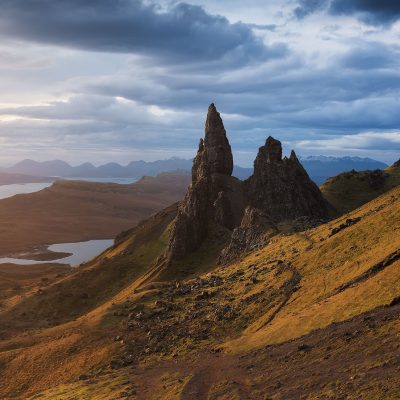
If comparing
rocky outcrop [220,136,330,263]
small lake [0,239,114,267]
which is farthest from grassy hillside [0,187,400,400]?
small lake [0,239,114,267]

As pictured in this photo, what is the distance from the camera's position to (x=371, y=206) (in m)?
58.9

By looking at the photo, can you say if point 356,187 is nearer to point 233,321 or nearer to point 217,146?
point 217,146

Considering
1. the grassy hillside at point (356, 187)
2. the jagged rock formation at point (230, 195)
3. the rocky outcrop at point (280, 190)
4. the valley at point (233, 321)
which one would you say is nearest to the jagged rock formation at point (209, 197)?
the jagged rock formation at point (230, 195)

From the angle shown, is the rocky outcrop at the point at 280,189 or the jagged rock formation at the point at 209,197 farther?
the rocky outcrop at the point at 280,189

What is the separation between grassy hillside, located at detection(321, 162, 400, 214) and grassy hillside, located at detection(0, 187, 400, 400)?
53116 millimetres

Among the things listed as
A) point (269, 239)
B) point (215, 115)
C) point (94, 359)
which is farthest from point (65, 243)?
point (94, 359)

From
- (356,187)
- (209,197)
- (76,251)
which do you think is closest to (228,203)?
(209,197)

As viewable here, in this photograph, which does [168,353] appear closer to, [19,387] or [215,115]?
[19,387]

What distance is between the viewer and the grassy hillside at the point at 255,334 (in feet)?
99.2

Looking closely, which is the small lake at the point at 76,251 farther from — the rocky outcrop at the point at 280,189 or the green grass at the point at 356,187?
the green grass at the point at 356,187

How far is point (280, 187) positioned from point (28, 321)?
168ft

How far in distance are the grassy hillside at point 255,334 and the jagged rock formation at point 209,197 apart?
20126mm

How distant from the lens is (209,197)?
90.4m

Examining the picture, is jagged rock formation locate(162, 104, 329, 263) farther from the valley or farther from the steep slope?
the valley
